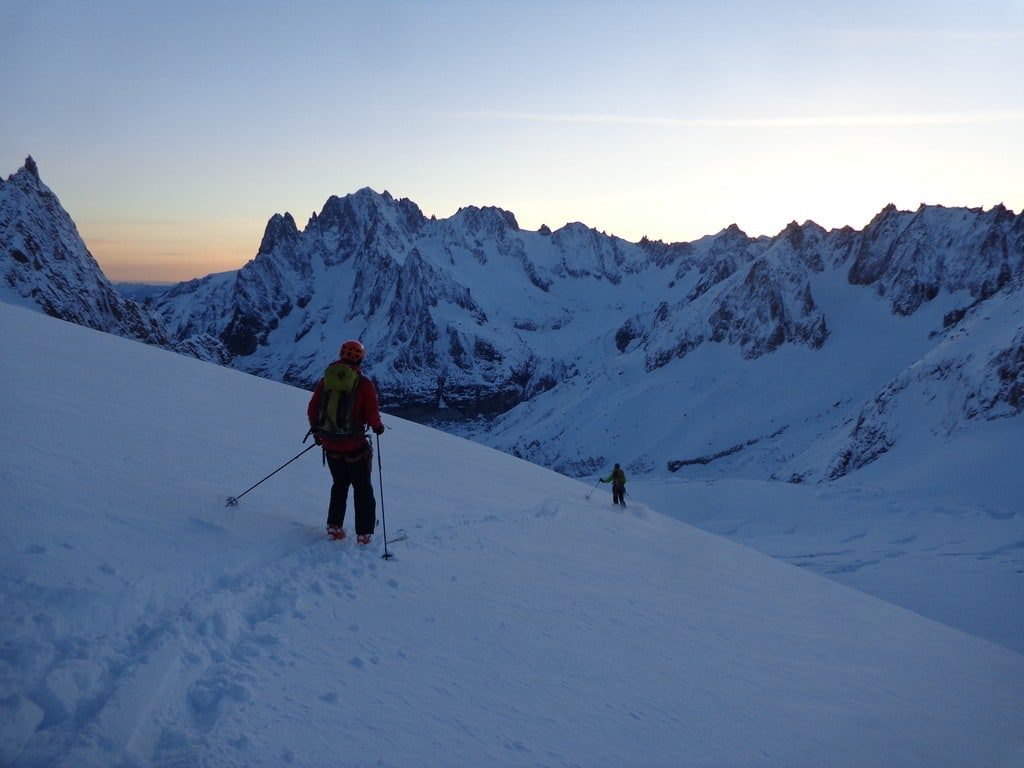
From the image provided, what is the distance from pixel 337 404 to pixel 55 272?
334 feet

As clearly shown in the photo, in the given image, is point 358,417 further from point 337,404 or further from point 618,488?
point 618,488

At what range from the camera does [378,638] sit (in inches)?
210

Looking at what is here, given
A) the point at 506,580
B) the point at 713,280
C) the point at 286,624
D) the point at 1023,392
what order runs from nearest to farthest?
the point at 286,624 < the point at 506,580 < the point at 1023,392 < the point at 713,280

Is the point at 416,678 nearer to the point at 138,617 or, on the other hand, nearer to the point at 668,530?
the point at 138,617

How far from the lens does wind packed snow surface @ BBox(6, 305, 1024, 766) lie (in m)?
4.09

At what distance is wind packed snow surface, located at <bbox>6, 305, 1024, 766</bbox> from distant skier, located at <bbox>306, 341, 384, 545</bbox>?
364 millimetres

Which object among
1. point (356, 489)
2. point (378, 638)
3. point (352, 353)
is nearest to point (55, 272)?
point (352, 353)

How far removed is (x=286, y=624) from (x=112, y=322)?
101102 mm

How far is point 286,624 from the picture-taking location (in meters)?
5.27

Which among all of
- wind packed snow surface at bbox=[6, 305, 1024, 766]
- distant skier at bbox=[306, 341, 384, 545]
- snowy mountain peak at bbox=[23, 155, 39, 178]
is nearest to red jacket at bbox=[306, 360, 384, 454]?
distant skier at bbox=[306, 341, 384, 545]

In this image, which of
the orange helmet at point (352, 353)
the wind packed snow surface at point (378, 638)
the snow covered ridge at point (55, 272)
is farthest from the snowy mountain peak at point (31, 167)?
the orange helmet at point (352, 353)

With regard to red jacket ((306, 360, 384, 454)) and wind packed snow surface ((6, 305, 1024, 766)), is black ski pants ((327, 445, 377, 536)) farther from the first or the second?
wind packed snow surface ((6, 305, 1024, 766))

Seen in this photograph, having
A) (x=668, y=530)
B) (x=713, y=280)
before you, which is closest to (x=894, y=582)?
(x=668, y=530)

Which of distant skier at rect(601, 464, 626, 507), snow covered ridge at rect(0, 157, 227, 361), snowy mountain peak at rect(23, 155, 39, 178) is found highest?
snowy mountain peak at rect(23, 155, 39, 178)
